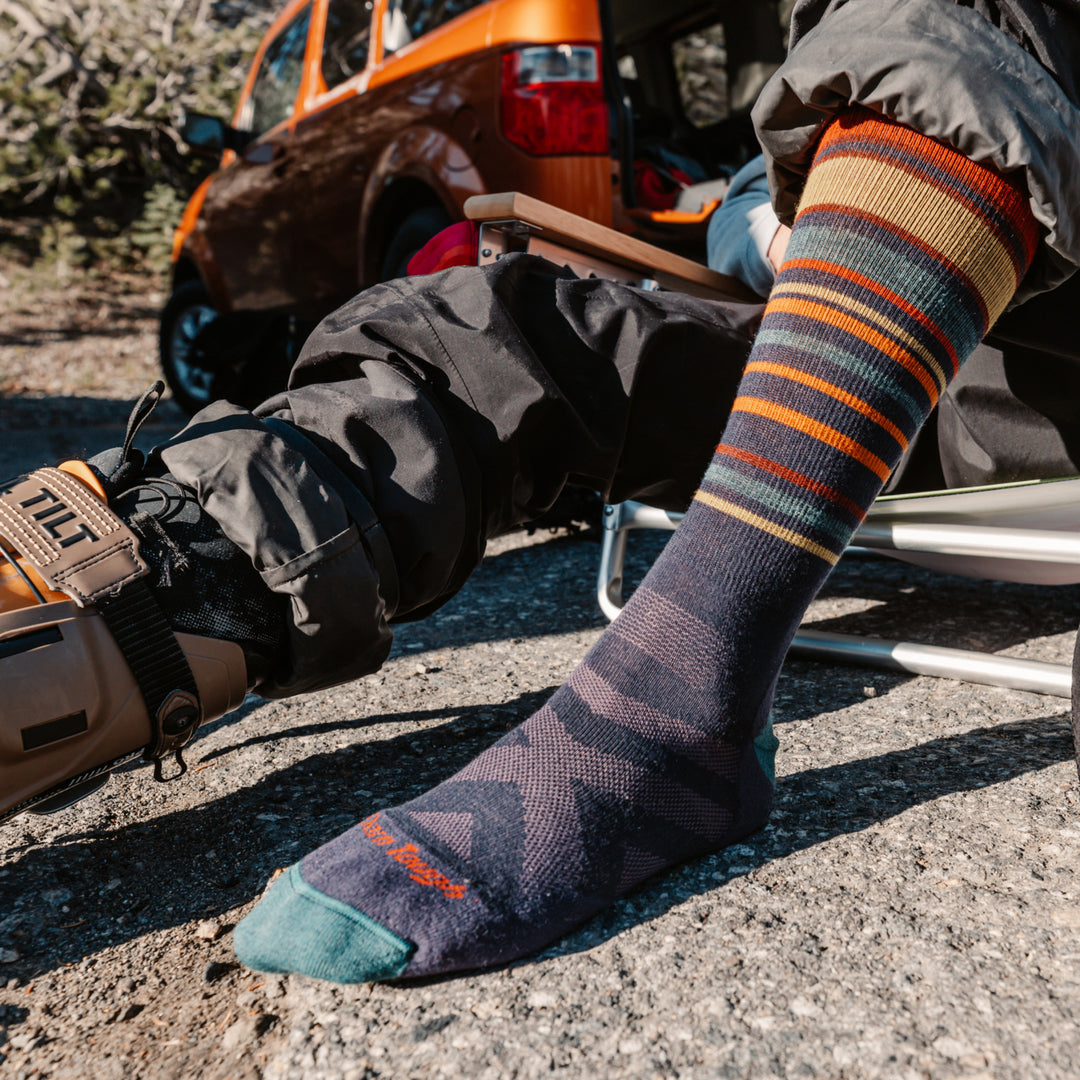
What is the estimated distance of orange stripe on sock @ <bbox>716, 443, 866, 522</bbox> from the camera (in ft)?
2.56

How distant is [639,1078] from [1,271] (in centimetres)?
1007

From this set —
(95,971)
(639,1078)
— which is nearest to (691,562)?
(639,1078)

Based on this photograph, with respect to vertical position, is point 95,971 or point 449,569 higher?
point 449,569

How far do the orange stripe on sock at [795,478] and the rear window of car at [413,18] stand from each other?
2.44 meters

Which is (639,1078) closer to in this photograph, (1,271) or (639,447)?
(639,447)

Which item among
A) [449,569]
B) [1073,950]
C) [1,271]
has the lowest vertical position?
[1,271]

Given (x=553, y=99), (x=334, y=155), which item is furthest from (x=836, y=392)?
(x=334, y=155)

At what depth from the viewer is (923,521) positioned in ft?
4.33

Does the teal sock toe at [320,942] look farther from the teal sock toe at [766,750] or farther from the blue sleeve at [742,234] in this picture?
the blue sleeve at [742,234]

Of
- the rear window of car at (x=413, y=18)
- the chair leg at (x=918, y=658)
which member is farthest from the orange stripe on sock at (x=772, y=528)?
the rear window of car at (x=413, y=18)

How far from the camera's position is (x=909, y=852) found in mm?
865

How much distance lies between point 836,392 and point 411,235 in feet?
7.72

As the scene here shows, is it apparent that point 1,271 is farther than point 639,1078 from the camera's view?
Yes

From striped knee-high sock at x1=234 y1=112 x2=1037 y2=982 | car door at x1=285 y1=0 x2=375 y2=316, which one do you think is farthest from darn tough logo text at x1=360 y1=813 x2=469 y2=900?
car door at x1=285 y1=0 x2=375 y2=316
